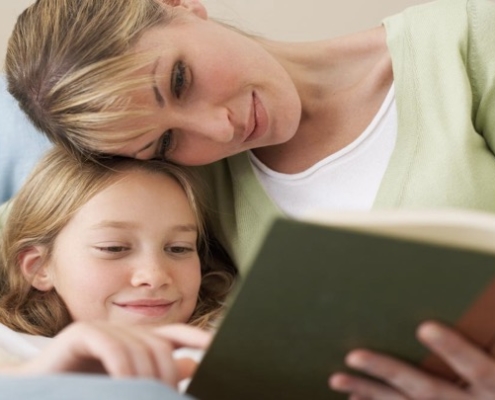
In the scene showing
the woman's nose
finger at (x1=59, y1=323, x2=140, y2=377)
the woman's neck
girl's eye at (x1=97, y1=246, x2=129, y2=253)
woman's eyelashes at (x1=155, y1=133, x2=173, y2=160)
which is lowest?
finger at (x1=59, y1=323, x2=140, y2=377)

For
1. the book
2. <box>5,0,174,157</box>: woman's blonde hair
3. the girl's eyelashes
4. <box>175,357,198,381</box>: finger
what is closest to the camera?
the book

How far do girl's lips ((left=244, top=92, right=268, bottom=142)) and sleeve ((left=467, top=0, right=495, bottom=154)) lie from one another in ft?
1.03

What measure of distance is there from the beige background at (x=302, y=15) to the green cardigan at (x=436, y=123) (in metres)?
0.56

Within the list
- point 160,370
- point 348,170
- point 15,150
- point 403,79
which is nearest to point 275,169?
point 348,170

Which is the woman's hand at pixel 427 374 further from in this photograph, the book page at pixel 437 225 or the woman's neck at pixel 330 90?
the woman's neck at pixel 330 90

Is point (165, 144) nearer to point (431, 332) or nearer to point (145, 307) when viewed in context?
point (145, 307)

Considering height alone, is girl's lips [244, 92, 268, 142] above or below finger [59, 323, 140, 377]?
above

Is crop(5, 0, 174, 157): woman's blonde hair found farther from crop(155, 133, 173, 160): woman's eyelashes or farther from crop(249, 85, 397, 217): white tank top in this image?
crop(249, 85, 397, 217): white tank top

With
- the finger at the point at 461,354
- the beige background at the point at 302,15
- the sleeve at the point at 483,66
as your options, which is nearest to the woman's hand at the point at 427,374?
the finger at the point at 461,354

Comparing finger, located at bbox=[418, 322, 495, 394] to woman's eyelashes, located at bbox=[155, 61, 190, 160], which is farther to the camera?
woman's eyelashes, located at bbox=[155, 61, 190, 160]

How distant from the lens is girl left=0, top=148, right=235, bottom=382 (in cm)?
112

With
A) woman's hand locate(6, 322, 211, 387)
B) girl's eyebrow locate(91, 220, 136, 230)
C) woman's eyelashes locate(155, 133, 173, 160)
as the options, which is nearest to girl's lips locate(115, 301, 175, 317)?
girl's eyebrow locate(91, 220, 136, 230)

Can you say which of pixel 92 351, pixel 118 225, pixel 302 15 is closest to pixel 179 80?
pixel 118 225

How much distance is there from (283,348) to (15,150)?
93 cm
